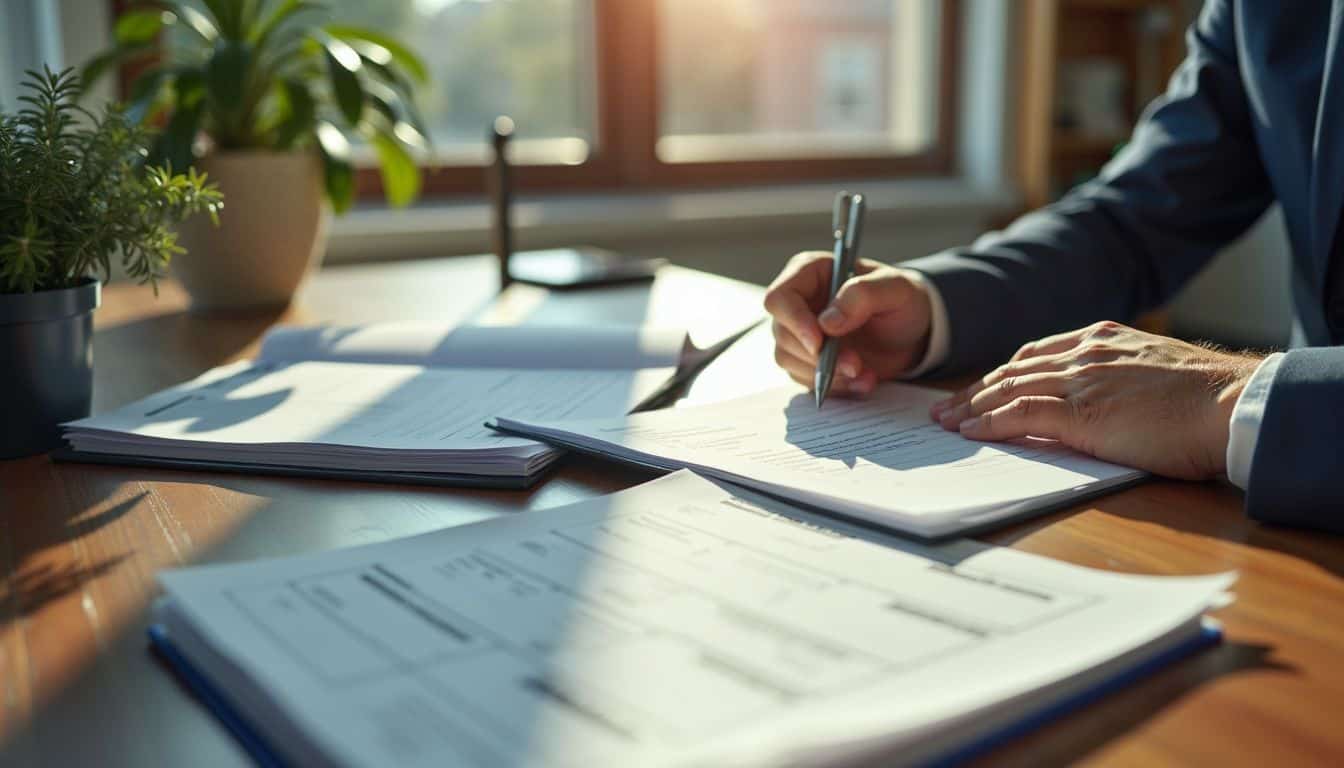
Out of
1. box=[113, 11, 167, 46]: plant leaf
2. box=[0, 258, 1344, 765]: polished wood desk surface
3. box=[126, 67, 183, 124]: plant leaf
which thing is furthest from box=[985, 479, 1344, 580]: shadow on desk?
box=[113, 11, 167, 46]: plant leaf

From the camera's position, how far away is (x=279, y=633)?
1.28 feet

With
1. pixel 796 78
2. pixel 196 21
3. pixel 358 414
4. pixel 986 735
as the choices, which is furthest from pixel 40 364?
pixel 796 78

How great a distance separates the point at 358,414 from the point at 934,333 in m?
0.45

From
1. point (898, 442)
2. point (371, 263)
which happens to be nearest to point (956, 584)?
point (898, 442)

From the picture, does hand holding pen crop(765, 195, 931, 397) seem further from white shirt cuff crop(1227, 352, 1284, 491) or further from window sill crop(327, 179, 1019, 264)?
window sill crop(327, 179, 1019, 264)

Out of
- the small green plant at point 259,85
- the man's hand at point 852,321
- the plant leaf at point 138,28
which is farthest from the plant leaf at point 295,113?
the man's hand at point 852,321

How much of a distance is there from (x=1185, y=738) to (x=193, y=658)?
1.12ft

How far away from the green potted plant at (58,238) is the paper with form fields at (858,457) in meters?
0.28

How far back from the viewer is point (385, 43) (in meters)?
1.51

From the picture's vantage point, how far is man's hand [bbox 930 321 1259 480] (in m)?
0.62

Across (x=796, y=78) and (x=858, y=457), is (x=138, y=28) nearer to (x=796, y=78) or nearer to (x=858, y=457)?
(x=858, y=457)

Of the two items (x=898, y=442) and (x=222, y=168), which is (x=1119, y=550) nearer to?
(x=898, y=442)

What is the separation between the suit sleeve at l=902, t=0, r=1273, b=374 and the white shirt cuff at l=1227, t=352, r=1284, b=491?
0.41 metres

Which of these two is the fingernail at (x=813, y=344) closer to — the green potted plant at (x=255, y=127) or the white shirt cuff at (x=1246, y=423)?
the white shirt cuff at (x=1246, y=423)
